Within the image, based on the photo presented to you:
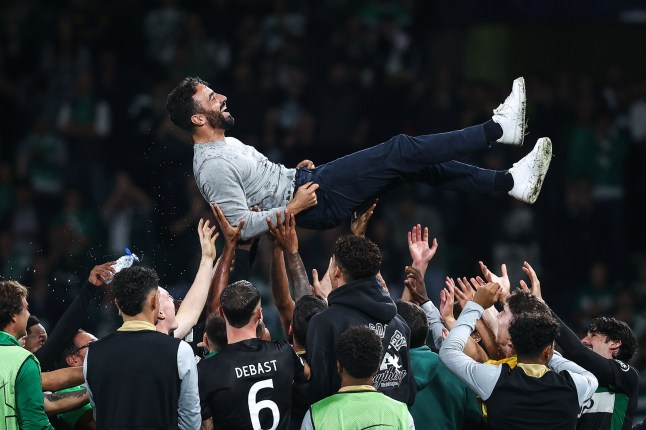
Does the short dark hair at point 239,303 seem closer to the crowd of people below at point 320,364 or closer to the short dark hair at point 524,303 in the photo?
the crowd of people below at point 320,364

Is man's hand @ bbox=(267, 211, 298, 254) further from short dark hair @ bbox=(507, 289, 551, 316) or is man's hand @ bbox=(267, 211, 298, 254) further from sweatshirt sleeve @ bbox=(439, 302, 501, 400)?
short dark hair @ bbox=(507, 289, 551, 316)

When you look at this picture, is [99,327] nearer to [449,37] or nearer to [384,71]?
[384,71]

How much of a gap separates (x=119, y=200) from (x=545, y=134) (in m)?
4.95

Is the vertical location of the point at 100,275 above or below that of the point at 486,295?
above

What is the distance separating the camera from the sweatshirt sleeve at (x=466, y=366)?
6531mm

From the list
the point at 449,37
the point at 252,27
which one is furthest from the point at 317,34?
the point at 449,37

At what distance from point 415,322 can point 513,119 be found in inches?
63.1

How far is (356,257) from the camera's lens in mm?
6750

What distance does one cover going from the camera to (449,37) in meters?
16.0

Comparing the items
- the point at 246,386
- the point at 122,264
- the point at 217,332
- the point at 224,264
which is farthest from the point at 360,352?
the point at 122,264

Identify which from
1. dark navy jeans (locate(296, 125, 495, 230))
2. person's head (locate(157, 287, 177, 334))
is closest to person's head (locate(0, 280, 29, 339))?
person's head (locate(157, 287, 177, 334))

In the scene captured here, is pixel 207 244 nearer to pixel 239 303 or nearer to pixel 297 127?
pixel 239 303

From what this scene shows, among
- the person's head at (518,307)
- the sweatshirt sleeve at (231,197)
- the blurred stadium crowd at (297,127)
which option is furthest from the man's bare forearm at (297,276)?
the blurred stadium crowd at (297,127)

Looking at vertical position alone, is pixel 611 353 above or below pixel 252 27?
below
